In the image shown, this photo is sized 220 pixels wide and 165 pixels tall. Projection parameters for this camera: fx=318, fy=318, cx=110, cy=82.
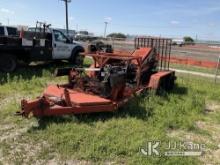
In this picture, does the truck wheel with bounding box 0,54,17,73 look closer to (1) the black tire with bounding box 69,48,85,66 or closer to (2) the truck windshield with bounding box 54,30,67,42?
(2) the truck windshield with bounding box 54,30,67,42

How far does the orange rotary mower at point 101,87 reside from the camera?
6.04 metres

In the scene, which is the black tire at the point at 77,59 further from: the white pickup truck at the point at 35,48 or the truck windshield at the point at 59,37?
the truck windshield at the point at 59,37

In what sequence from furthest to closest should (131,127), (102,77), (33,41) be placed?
(33,41), (102,77), (131,127)

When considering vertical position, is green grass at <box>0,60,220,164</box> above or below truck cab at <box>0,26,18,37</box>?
below

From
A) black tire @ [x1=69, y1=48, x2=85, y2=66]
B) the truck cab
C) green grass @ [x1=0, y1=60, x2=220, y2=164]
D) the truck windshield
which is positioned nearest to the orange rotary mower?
green grass @ [x1=0, y1=60, x2=220, y2=164]

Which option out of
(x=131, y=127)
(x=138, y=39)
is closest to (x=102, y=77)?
(x=131, y=127)

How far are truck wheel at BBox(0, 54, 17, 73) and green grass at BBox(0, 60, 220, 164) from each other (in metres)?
3.17

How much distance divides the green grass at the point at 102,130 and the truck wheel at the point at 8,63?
10.4ft

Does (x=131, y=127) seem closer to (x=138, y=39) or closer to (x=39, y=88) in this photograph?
(x=39, y=88)

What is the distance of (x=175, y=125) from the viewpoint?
6.35m

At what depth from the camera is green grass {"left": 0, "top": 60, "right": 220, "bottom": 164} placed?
4.80 m

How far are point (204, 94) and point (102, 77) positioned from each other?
393 cm

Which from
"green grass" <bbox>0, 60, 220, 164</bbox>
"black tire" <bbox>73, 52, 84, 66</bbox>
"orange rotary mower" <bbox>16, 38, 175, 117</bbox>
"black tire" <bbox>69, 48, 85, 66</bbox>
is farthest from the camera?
"black tire" <bbox>73, 52, 84, 66</bbox>

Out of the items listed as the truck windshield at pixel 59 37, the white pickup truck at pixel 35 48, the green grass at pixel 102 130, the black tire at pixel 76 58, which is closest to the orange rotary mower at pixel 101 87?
the green grass at pixel 102 130
